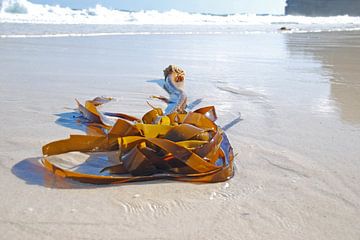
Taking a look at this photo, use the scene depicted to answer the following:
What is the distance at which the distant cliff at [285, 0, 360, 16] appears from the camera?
52372 mm

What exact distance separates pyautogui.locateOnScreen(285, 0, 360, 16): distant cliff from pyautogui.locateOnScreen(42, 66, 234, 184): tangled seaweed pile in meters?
54.7

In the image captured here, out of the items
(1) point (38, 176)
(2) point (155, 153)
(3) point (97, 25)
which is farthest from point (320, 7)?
(1) point (38, 176)

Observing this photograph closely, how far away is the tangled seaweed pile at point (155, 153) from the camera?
1.39 m

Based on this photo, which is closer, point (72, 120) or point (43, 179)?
point (43, 179)

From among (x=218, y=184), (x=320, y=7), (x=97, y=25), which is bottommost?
(x=218, y=184)

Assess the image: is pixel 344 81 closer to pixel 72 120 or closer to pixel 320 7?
pixel 72 120

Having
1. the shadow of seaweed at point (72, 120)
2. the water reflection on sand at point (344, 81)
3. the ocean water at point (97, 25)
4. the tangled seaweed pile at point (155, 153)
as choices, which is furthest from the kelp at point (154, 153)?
the ocean water at point (97, 25)

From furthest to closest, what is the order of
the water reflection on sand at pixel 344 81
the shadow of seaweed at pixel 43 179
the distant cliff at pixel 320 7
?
the distant cliff at pixel 320 7 → the water reflection on sand at pixel 344 81 → the shadow of seaweed at pixel 43 179

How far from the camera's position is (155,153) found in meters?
1.45

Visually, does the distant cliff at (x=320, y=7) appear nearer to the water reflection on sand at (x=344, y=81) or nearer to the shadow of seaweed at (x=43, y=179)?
the water reflection on sand at (x=344, y=81)

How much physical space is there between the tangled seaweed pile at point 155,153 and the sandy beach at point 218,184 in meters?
0.03

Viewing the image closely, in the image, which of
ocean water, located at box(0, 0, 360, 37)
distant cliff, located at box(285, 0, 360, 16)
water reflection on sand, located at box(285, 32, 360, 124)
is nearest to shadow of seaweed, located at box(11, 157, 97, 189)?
water reflection on sand, located at box(285, 32, 360, 124)

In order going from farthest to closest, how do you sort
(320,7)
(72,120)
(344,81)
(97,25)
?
(320,7)
(97,25)
(344,81)
(72,120)

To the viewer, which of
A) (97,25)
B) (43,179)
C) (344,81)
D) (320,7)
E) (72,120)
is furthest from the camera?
(320,7)
